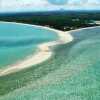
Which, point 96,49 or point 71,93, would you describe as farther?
point 96,49

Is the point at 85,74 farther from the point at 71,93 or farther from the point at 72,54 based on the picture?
the point at 72,54

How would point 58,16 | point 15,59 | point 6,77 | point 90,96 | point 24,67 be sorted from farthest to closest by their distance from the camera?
point 58,16, point 15,59, point 24,67, point 6,77, point 90,96

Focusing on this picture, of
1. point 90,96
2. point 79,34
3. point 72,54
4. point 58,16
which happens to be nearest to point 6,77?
point 90,96

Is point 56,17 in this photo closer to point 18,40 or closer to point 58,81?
point 18,40

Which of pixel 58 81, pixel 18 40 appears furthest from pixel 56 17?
pixel 58 81

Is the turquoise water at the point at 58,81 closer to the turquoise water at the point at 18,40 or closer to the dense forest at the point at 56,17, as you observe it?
the turquoise water at the point at 18,40

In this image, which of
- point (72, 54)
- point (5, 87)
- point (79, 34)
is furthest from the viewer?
point (79, 34)
